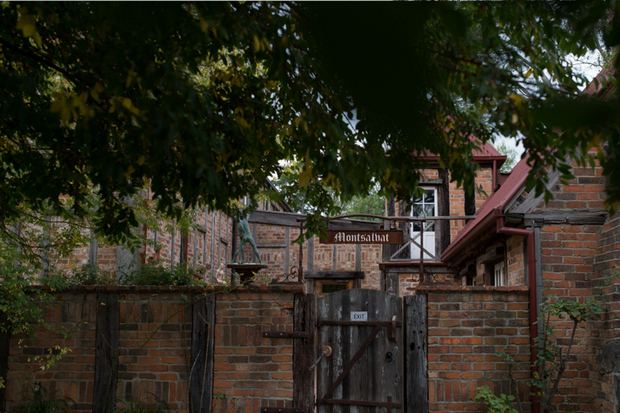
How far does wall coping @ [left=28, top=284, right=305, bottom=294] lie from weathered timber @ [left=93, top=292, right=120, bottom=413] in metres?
0.09

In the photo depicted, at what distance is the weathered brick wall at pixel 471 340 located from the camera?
5.48 meters

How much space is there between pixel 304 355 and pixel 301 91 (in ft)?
11.8

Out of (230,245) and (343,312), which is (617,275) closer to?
(343,312)

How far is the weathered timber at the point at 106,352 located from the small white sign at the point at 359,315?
7.90ft

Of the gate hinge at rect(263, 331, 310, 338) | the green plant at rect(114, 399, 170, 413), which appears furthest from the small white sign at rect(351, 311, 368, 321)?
the green plant at rect(114, 399, 170, 413)

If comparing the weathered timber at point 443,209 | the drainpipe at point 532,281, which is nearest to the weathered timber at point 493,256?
the drainpipe at point 532,281

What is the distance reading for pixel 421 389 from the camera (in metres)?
5.56

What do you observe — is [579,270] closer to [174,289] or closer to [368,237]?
[368,237]

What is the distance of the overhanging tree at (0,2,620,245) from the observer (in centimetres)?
66

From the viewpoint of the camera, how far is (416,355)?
561cm

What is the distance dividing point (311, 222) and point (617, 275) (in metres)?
2.74

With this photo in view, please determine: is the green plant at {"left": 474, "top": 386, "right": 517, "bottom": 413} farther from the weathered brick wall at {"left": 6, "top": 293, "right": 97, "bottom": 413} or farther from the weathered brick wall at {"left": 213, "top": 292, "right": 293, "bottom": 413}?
the weathered brick wall at {"left": 6, "top": 293, "right": 97, "bottom": 413}

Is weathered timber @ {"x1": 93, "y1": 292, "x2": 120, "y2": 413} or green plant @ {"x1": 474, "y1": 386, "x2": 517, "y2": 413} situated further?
weathered timber @ {"x1": 93, "y1": 292, "x2": 120, "y2": 413}

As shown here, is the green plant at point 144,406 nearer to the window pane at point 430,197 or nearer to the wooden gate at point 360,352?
the wooden gate at point 360,352
